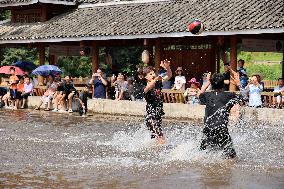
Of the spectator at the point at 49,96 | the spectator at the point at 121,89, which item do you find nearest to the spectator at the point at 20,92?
the spectator at the point at 49,96

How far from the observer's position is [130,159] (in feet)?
38.4

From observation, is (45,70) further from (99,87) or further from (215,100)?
(215,100)

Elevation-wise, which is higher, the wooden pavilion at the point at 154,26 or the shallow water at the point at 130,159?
the wooden pavilion at the point at 154,26

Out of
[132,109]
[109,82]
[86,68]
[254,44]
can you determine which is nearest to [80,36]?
[109,82]

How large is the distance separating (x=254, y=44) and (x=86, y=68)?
26.7 m

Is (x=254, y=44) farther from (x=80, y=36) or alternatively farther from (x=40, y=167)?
(x=40, y=167)

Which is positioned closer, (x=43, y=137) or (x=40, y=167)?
(x=40, y=167)

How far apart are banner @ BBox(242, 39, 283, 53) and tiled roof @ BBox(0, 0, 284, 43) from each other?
1.30 metres

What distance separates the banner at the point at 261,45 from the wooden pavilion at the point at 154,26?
0.09 meters

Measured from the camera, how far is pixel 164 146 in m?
13.5

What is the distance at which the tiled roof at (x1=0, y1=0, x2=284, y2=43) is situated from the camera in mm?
21938

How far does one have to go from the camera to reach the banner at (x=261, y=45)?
2403 centimetres

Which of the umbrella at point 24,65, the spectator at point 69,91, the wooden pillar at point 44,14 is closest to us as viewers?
the spectator at point 69,91

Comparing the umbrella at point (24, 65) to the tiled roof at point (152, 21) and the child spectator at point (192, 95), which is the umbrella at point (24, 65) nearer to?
the tiled roof at point (152, 21)
